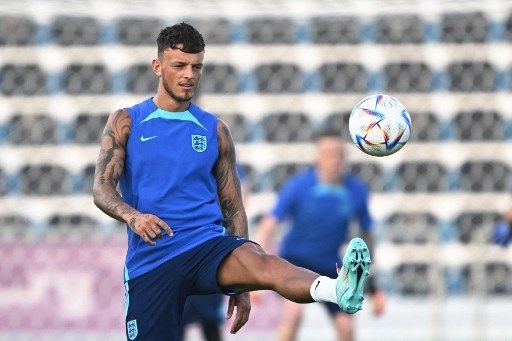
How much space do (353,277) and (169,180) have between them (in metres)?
1.17

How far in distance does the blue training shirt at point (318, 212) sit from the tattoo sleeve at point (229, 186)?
4.16 metres

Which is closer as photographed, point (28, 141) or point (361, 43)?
point (28, 141)

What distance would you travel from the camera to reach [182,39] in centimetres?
617

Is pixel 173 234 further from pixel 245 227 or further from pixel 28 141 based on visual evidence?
pixel 28 141

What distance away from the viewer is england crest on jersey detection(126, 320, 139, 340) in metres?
6.09

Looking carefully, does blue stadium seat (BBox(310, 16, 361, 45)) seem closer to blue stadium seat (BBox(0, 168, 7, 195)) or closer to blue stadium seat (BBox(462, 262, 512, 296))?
blue stadium seat (BBox(462, 262, 512, 296))

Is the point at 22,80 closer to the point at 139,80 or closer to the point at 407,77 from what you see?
the point at 139,80

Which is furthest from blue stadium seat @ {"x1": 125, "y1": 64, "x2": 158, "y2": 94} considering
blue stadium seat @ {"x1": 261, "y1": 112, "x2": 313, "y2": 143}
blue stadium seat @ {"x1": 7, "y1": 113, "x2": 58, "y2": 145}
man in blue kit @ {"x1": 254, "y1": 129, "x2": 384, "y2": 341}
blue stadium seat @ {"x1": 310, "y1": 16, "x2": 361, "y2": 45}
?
man in blue kit @ {"x1": 254, "y1": 129, "x2": 384, "y2": 341}

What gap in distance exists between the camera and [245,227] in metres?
6.56

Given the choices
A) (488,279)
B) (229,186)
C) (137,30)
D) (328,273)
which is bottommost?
→ (488,279)

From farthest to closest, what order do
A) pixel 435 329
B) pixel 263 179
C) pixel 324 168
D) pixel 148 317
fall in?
pixel 263 179 < pixel 435 329 < pixel 324 168 < pixel 148 317

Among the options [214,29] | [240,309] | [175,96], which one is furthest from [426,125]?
[175,96]

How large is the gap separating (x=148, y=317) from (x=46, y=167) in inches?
280

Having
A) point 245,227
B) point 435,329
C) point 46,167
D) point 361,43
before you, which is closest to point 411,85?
point 361,43
